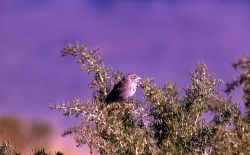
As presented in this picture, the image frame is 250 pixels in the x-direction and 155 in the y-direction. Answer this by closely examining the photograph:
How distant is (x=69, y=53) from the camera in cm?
1066

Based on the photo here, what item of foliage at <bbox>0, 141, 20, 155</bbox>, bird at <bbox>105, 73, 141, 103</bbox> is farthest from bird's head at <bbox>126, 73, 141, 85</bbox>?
foliage at <bbox>0, 141, 20, 155</bbox>

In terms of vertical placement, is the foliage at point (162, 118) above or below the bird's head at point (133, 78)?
below

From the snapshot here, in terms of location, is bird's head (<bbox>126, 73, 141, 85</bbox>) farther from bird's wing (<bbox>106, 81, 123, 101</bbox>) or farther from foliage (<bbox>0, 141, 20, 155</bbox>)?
Result: foliage (<bbox>0, 141, 20, 155</bbox>)

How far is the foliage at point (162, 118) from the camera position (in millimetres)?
7025

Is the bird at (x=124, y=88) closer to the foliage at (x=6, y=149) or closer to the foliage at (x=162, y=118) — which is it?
the foliage at (x=162, y=118)

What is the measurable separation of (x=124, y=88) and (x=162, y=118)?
1.32 m

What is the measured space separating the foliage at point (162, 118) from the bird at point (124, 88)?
0.52ft

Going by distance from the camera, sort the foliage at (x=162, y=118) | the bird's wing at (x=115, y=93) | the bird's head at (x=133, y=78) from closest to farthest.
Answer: the foliage at (x=162, y=118) → the bird's wing at (x=115, y=93) → the bird's head at (x=133, y=78)

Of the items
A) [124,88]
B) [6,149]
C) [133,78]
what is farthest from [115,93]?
[6,149]

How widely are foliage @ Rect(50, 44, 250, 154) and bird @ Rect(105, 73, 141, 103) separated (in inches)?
6.3

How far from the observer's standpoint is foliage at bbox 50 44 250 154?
7025 mm

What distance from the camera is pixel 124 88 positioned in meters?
10.7

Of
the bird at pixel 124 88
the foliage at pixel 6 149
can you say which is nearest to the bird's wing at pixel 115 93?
the bird at pixel 124 88

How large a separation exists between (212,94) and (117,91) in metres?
1.78
